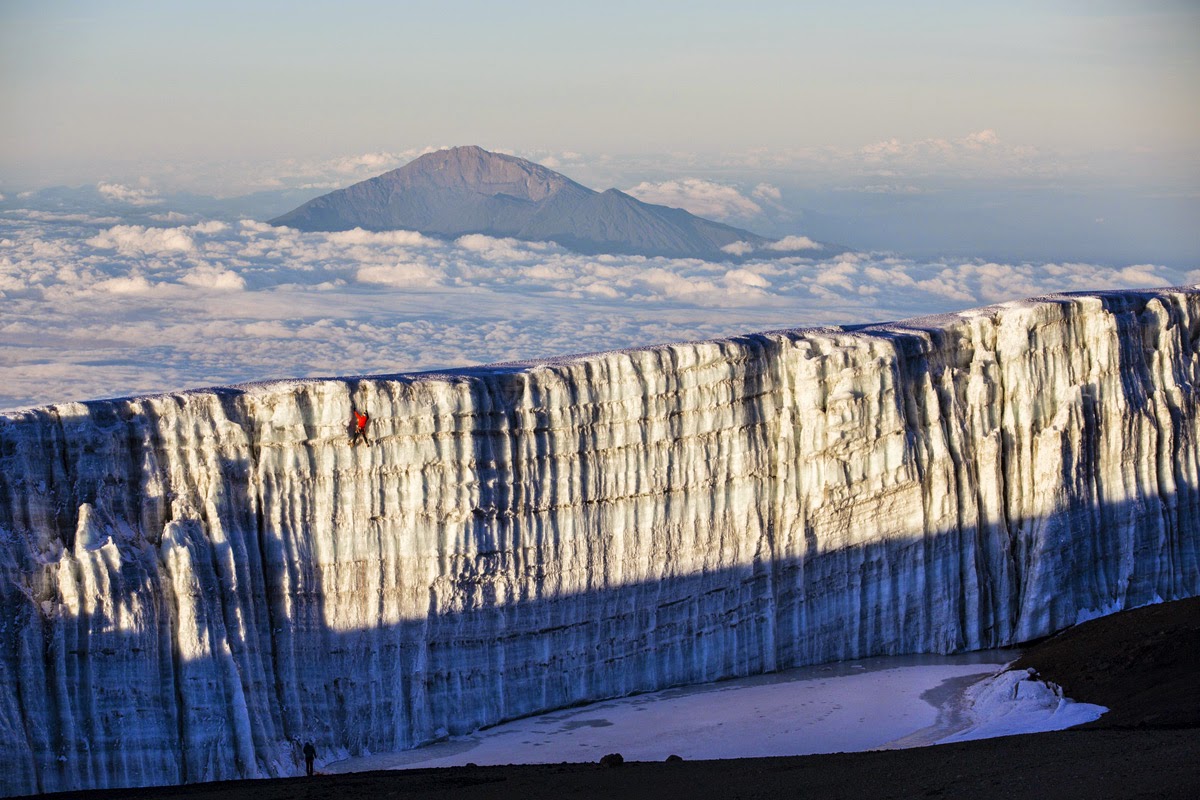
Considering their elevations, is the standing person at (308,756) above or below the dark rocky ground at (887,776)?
below

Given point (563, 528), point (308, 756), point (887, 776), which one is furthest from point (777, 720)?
point (887, 776)

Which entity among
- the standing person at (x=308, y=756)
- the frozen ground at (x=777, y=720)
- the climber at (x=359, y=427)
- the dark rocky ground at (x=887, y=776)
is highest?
the climber at (x=359, y=427)

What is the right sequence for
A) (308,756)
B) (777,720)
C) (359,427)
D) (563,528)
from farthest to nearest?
(563,528) < (777,720) < (359,427) < (308,756)

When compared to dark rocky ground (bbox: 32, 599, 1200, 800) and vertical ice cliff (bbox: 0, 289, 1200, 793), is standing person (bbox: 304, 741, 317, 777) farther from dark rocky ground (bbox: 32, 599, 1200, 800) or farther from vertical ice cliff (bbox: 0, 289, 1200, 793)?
dark rocky ground (bbox: 32, 599, 1200, 800)

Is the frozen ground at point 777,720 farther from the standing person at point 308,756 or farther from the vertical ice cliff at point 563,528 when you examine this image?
the vertical ice cliff at point 563,528

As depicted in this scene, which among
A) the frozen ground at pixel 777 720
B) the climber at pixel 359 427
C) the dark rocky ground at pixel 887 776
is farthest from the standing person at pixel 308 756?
the climber at pixel 359 427

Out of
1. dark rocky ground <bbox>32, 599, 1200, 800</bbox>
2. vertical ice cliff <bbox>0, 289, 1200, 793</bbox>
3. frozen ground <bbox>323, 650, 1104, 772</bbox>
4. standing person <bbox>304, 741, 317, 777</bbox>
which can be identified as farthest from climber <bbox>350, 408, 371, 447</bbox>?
dark rocky ground <bbox>32, 599, 1200, 800</bbox>

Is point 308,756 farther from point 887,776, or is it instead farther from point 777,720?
point 887,776
